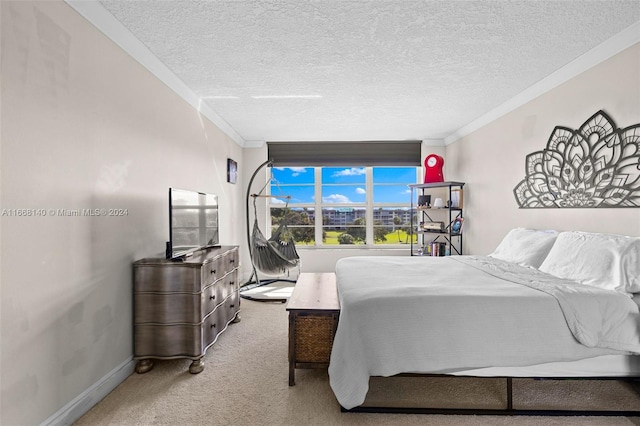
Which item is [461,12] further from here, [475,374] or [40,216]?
[40,216]

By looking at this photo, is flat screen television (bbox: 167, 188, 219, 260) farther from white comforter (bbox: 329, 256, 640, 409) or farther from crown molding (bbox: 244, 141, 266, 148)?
crown molding (bbox: 244, 141, 266, 148)

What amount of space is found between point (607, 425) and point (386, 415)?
3.95 feet

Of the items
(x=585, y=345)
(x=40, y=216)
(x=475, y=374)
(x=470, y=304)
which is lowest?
(x=475, y=374)

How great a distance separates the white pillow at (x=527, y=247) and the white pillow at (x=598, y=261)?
7.1 inches

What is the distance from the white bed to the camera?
1783 millimetres

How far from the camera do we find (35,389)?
1598 millimetres

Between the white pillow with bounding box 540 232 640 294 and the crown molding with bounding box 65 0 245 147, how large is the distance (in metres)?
3.42

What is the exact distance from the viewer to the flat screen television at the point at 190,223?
8.16ft

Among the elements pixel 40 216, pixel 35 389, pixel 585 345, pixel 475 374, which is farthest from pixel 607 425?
pixel 40 216

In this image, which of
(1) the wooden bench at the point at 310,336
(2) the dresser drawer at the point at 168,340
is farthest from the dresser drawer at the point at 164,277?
(1) the wooden bench at the point at 310,336

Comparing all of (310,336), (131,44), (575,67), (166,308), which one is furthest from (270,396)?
(575,67)

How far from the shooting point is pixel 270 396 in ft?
6.93

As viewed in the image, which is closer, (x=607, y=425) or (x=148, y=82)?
(x=607, y=425)

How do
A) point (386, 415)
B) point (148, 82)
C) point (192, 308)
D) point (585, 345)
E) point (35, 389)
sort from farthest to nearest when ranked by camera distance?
point (148, 82) < point (192, 308) < point (386, 415) < point (585, 345) < point (35, 389)
